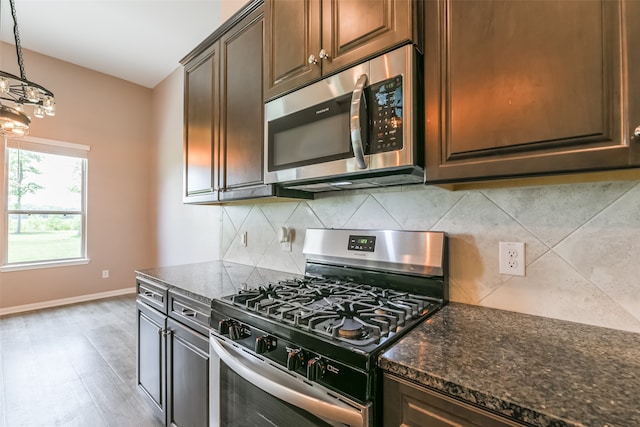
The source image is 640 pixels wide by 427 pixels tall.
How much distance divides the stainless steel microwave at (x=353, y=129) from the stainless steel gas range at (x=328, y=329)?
358 mm

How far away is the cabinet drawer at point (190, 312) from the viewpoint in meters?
1.36

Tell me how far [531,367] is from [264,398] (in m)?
0.81

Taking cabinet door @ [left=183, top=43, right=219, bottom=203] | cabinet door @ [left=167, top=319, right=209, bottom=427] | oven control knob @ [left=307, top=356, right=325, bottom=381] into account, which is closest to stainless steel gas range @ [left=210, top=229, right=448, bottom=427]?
oven control knob @ [left=307, top=356, right=325, bottom=381]

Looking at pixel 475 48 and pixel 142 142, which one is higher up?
pixel 142 142

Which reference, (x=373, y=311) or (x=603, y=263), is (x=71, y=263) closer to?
(x=373, y=311)

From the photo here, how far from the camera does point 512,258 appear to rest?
1.10m

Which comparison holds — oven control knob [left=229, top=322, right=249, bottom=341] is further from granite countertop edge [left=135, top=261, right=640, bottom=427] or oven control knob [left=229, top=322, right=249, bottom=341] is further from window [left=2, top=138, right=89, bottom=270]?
window [left=2, top=138, right=89, bottom=270]

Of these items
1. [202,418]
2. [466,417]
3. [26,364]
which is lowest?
[26,364]

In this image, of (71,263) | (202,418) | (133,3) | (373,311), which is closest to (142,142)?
(71,263)

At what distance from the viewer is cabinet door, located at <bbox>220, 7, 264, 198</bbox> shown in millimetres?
1617

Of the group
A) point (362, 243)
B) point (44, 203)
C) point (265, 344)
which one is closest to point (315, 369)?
point (265, 344)

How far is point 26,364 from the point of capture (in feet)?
8.13

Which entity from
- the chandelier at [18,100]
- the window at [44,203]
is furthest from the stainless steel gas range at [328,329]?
the window at [44,203]

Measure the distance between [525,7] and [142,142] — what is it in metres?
5.44
